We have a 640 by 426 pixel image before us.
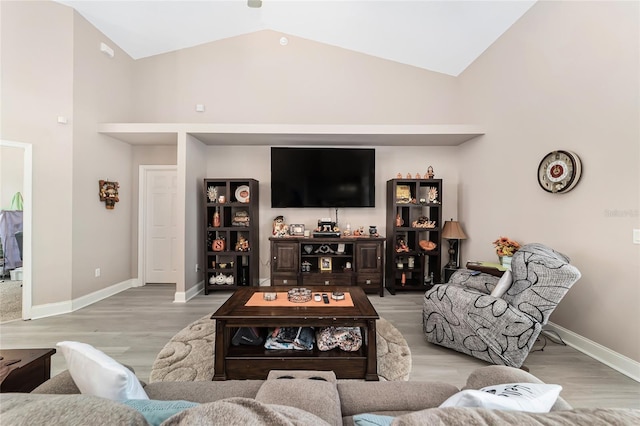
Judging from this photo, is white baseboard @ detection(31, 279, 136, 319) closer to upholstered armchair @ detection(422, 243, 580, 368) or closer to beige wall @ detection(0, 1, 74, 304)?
beige wall @ detection(0, 1, 74, 304)

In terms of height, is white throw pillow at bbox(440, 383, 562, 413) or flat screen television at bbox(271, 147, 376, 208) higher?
flat screen television at bbox(271, 147, 376, 208)

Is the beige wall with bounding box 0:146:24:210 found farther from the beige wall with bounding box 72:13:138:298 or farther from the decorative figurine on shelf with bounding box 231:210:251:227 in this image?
the decorative figurine on shelf with bounding box 231:210:251:227

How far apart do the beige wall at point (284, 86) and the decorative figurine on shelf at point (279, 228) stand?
170cm

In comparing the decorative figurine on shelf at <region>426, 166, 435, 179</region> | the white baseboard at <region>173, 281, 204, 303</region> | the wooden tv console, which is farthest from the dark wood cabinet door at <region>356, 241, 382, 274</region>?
the white baseboard at <region>173, 281, 204, 303</region>

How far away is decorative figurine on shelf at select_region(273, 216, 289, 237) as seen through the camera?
4.27m

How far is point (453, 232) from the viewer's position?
414cm

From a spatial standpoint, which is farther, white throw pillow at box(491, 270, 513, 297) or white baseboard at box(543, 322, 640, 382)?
white throw pillow at box(491, 270, 513, 297)

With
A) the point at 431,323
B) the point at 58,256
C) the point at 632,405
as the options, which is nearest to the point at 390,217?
the point at 431,323

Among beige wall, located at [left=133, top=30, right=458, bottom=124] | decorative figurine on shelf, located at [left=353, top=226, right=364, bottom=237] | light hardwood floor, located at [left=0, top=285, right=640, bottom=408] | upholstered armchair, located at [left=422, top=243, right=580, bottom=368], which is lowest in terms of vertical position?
light hardwood floor, located at [left=0, top=285, right=640, bottom=408]

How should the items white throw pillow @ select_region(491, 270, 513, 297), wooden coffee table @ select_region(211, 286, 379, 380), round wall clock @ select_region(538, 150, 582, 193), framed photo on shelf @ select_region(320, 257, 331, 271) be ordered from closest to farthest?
wooden coffee table @ select_region(211, 286, 379, 380), white throw pillow @ select_region(491, 270, 513, 297), round wall clock @ select_region(538, 150, 582, 193), framed photo on shelf @ select_region(320, 257, 331, 271)

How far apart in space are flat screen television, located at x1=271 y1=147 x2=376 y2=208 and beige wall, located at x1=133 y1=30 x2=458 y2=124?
0.66 m

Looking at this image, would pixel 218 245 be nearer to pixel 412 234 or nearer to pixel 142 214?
pixel 142 214

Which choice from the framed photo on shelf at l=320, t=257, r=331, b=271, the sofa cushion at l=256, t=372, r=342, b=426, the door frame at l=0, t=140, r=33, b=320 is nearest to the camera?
the sofa cushion at l=256, t=372, r=342, b=426

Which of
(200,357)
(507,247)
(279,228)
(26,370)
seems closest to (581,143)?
(507,247)
